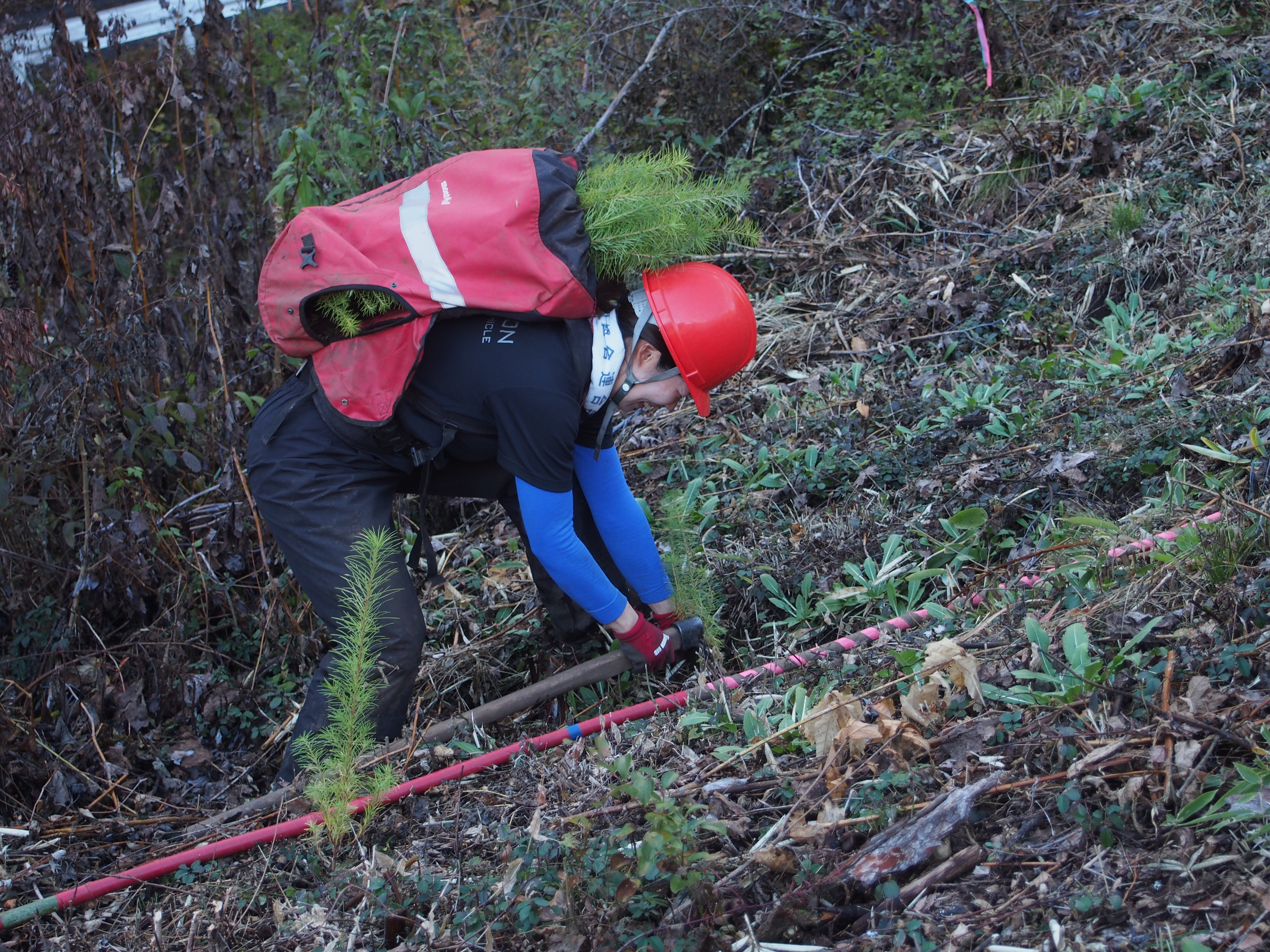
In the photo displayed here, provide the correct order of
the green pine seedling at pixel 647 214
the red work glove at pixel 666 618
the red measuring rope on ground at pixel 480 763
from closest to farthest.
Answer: the red measuring rope on ground at pixel 480 763 → the green pine seedling at pixel 647 214 → the red work glove at pixel 666 618

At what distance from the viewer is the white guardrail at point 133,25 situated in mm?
4801

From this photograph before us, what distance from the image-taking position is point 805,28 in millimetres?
6645

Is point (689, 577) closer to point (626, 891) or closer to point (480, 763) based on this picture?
point (480, 763)

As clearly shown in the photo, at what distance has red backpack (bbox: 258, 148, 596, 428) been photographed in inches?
109

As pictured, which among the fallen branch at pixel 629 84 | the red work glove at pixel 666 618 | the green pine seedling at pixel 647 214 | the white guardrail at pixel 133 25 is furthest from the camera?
the fallen branch at pixel 629 84

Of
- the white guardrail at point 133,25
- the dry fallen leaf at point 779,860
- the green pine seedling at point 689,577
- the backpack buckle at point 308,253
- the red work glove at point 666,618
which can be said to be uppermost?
the white guardrail at point 133,25

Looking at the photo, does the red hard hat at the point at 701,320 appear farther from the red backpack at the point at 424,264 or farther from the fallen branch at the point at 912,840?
the fallen branch at the point at 912,840

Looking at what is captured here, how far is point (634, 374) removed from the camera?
10.0 ft

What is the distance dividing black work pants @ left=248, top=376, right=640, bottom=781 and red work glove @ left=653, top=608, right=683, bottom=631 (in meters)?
0.89

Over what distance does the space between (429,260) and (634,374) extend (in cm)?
71

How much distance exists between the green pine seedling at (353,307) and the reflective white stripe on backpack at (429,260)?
120 millimetres

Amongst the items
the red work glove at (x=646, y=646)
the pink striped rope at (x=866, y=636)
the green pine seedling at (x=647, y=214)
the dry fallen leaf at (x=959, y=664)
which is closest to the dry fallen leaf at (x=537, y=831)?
the pink striped rope at (x=866, y=636)

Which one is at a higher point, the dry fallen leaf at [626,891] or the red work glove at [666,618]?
the dry fallen leaf at [626,891]

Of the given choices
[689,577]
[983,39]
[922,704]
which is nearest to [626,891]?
[922,704]
